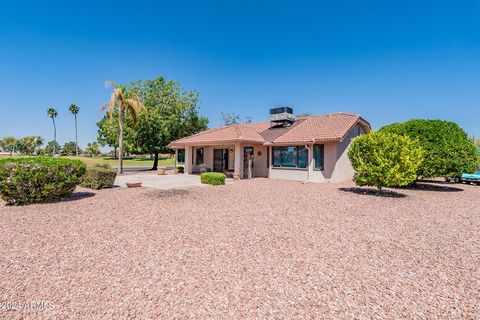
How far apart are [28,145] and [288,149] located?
127m

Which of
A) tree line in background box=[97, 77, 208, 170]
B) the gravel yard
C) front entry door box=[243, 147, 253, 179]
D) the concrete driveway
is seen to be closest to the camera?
the gravel yard

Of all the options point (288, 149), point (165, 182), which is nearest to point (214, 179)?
point (165, 182)

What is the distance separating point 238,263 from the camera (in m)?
4.88

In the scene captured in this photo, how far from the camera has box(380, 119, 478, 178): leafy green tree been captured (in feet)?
47.1

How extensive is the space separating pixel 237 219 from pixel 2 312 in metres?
5.72

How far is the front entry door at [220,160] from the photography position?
23.7 metres

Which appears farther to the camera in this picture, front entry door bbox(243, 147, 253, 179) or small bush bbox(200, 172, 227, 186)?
front entry door bbox(243, 147, 253, 179)

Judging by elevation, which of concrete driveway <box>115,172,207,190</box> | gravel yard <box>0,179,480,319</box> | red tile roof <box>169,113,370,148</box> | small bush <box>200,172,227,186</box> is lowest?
gravel yard <box>0,179,480,319</box>

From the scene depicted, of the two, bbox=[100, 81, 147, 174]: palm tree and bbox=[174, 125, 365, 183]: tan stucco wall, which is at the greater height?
bbox=[100, 81, 147, 174]: palm tree

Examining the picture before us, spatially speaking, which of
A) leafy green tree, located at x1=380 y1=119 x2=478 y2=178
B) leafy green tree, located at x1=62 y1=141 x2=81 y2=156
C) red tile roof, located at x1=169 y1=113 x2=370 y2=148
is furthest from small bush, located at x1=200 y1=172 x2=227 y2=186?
leafy green tree, located at x1=62 y1=141 x2=81 y2=156

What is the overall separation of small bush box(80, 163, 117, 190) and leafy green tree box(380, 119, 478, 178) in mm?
18246

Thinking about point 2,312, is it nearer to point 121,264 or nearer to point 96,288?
point 96,288

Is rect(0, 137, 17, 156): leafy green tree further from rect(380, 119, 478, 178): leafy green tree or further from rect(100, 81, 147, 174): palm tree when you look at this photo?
rect(380, 119, 478, 178): leafy green tree

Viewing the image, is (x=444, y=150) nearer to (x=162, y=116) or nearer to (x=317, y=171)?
(x=317, y=171)
